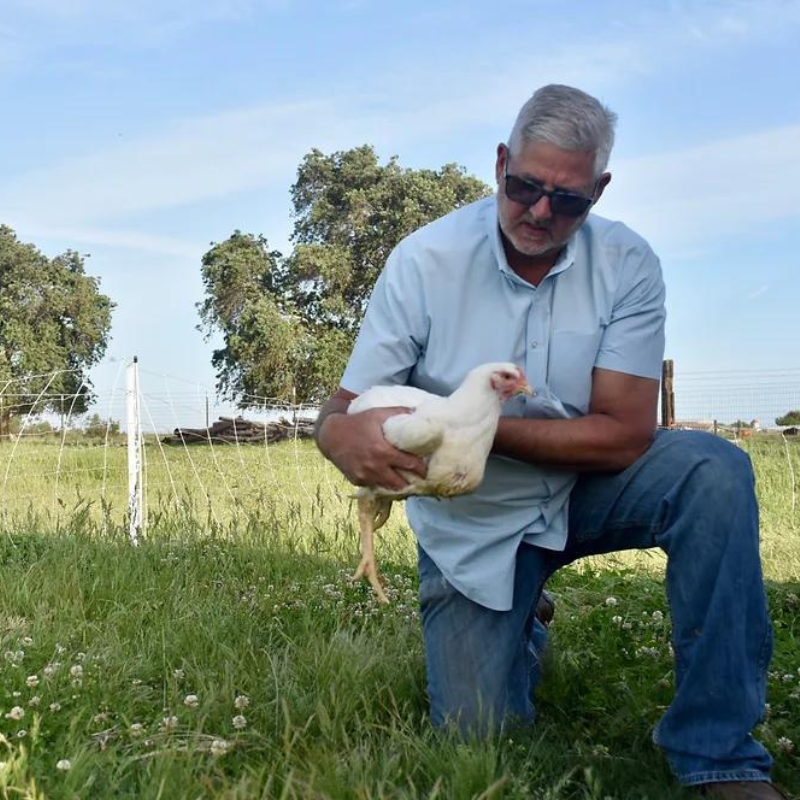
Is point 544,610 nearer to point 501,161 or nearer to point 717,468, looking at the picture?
point 717,468

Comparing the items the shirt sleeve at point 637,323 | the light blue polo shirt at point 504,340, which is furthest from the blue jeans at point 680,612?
the shirt sleeve at point 637,323

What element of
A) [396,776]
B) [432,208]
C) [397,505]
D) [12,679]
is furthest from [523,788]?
[432,208]

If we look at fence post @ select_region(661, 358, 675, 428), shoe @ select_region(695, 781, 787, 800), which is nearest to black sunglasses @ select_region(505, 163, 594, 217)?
shoe @ select_region(695, 781, 787, 800)

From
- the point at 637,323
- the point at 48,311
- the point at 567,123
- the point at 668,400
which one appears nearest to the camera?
the point at 567,123

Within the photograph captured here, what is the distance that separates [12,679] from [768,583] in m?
3.42

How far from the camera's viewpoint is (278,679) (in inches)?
119

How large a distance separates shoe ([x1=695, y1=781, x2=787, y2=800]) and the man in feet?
0.47

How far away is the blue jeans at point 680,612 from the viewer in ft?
8.13

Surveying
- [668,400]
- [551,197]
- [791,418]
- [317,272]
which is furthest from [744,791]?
[317,272]

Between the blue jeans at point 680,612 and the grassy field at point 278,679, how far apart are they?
0.14 meters

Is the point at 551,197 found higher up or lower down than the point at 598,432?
higher up

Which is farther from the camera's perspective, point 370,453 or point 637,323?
point 637,323

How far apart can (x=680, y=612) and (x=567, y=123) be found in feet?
4.50

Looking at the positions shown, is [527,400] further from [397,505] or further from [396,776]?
[397,505]
